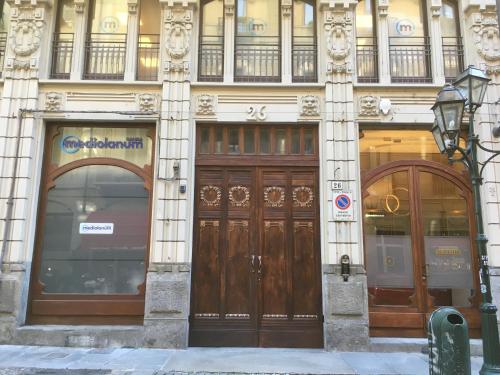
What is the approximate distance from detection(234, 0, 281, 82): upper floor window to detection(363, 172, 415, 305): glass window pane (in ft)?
11.6

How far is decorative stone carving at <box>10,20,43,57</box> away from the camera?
31.7 feet

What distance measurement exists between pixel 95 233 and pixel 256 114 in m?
4.43

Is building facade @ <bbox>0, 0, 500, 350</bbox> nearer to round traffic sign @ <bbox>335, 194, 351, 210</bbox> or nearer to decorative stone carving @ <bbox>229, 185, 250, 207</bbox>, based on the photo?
decorative stone carving @ <bbox>229, 185, 250, 207</bbox>

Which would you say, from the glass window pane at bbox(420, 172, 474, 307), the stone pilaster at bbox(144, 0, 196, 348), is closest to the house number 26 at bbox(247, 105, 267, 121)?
the stone pilaster at bbox(144, 0, 196, 348)

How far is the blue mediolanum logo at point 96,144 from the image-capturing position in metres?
9.84

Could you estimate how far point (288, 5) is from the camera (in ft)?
33.1

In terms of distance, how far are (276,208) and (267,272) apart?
1400 mm

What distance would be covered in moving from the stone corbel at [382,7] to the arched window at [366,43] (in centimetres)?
28

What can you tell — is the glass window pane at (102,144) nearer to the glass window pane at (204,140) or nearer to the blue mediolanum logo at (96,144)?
A: the blue mediolanum logo at (96,144)

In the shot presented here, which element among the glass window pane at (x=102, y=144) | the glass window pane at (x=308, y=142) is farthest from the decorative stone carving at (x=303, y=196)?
the glass window pane at (x=102, y=144)

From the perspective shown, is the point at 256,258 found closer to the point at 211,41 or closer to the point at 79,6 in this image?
the point at 211,41

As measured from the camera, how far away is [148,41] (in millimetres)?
10109

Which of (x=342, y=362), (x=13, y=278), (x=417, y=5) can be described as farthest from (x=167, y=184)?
(x=417, y=5)

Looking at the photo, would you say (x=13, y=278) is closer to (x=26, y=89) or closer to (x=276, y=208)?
(x=26, y=89)
